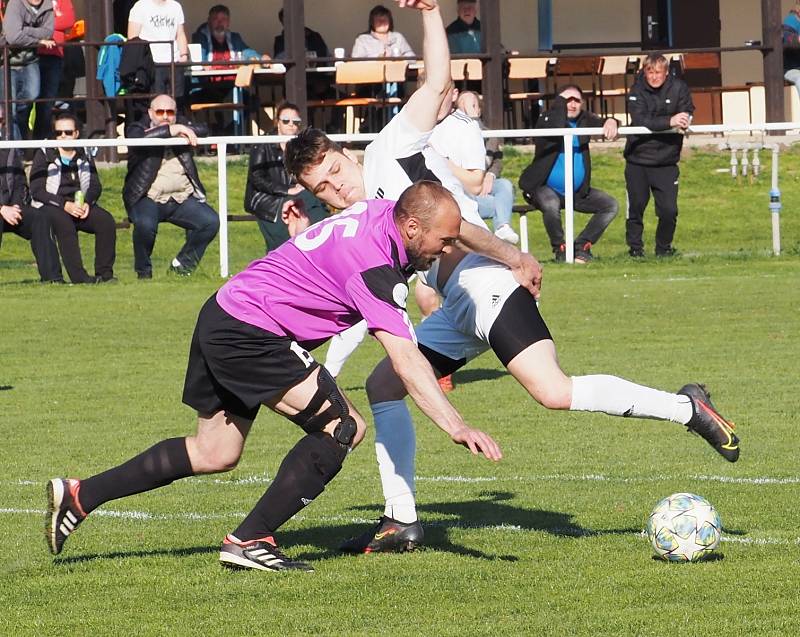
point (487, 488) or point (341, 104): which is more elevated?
point (341, 104)

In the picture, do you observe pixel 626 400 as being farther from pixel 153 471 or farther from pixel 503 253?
pixel 153 471

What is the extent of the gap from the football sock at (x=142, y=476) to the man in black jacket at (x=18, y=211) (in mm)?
10844

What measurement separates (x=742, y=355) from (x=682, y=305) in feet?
10.2

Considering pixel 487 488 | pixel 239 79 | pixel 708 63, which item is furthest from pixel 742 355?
pixel 708 63

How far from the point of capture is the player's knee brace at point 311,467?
6.08 metres

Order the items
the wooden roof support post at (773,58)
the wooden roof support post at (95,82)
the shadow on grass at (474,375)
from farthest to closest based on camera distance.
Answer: the wooden roof support post at (773,58)
the wooden roof support post at (95,82)
the shadow on grass at (474,375)

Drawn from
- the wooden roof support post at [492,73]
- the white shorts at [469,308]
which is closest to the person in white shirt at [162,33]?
the wooden roof support post at [492,73]

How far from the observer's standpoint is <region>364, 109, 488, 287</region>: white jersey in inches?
265

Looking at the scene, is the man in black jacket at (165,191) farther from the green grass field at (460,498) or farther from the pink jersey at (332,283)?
the pink jersey at (332,283)

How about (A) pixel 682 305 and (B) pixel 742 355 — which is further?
(A) pixel 682 305

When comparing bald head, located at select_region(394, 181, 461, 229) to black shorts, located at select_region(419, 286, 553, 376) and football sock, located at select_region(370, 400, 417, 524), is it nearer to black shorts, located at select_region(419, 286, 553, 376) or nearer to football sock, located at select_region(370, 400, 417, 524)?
black shorts, located at select_region(419, 286, 553, 376)

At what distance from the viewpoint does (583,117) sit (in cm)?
1878

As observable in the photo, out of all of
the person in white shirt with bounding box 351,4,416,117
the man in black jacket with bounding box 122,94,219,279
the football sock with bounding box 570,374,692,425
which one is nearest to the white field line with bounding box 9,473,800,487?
the football sock with bounding box 570,374,692,425

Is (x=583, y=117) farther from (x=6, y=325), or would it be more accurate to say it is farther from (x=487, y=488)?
(x=487, y=488)
